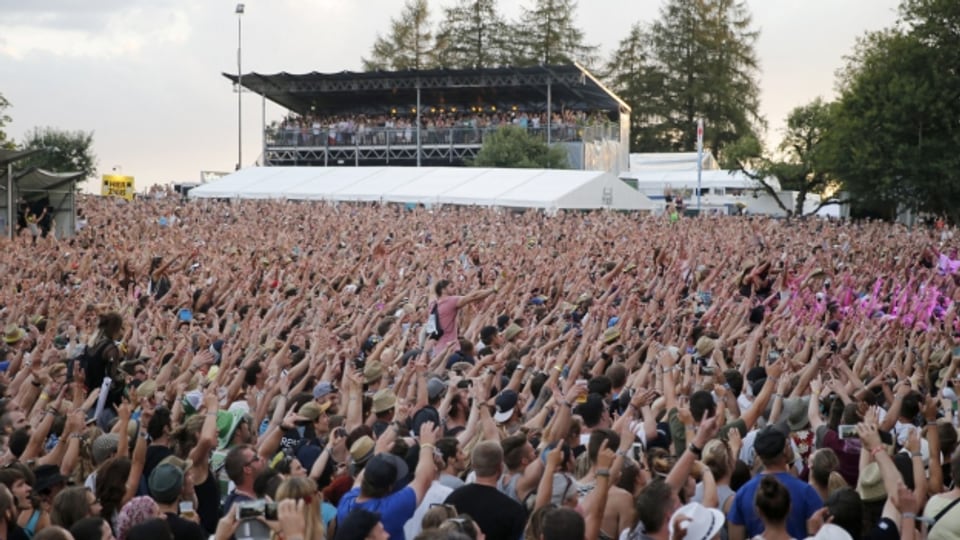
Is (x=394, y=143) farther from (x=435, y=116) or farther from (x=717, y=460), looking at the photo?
(x=717, y=460)

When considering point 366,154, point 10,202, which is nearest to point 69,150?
point 366,154

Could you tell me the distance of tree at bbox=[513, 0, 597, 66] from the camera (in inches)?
2805

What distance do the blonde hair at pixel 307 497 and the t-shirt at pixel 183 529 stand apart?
40 centimetres

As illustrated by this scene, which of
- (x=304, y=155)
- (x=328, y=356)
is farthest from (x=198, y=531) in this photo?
(x=304, y=155)

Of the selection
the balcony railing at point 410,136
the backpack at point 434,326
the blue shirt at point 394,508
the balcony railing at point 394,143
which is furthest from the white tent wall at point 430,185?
the blue shirt at point 394,508

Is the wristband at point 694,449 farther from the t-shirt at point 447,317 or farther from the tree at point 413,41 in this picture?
the tree at point 413,41

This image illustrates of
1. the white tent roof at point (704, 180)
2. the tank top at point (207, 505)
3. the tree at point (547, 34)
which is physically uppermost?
the tree at point (547, 34)

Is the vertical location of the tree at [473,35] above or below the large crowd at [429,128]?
above

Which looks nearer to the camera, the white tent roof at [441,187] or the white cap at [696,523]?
the white cap at [696,523]

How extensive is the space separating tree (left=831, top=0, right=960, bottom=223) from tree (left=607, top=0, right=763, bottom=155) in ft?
108

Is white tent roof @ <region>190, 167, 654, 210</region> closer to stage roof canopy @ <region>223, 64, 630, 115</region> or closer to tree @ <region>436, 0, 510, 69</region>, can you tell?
stage roof canopy @ <region>223, 64, 630, 115</region>

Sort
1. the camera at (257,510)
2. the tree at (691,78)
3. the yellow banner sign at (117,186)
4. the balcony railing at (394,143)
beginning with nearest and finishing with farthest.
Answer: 1. the camera at (257,510)
2. the yellow banner sign at (117,186)
3. the balcony railing at (394,143)
4. the tree at (691,78)

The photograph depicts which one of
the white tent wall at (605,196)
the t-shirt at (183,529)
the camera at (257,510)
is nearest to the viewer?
the camera at (257,510)

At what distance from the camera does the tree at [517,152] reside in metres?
43.6
